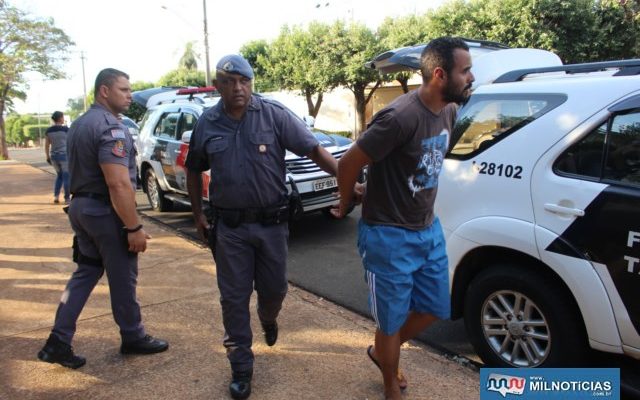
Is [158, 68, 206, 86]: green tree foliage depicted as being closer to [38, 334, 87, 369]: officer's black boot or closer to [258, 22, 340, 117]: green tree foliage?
[258, 22, 340, 117]: green tree foliage

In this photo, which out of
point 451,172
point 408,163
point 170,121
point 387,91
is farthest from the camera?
point 387,91

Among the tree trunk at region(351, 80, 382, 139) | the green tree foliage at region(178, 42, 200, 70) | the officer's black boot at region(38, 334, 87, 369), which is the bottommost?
the officer's black boot at region(38, 334, 87, 369)

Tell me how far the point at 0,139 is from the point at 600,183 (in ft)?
96.2

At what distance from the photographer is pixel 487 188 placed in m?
2.97

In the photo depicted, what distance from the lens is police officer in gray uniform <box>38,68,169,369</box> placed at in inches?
116

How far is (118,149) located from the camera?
9.69 ft

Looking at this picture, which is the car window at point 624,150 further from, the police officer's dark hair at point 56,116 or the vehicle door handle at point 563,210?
the police officer's dark hair at point 56,116

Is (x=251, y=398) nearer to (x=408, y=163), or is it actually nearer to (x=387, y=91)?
(x=408, y=163)

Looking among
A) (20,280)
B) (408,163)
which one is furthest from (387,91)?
(408,163)

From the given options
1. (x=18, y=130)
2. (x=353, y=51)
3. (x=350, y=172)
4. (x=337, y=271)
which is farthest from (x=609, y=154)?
(x=18, y=130)

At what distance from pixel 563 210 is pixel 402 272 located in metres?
0.90

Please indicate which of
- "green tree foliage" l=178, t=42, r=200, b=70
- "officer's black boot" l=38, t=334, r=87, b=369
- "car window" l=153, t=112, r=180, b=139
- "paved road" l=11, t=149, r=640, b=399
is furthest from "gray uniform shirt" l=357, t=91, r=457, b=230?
"green tree foliage" l=178, t=42, r=200, b=70

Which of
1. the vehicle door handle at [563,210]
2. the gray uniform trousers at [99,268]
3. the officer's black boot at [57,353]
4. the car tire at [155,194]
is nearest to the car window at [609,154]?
the vehicle door handle at [563,210]

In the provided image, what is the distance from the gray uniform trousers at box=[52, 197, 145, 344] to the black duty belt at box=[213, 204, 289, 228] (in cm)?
72
